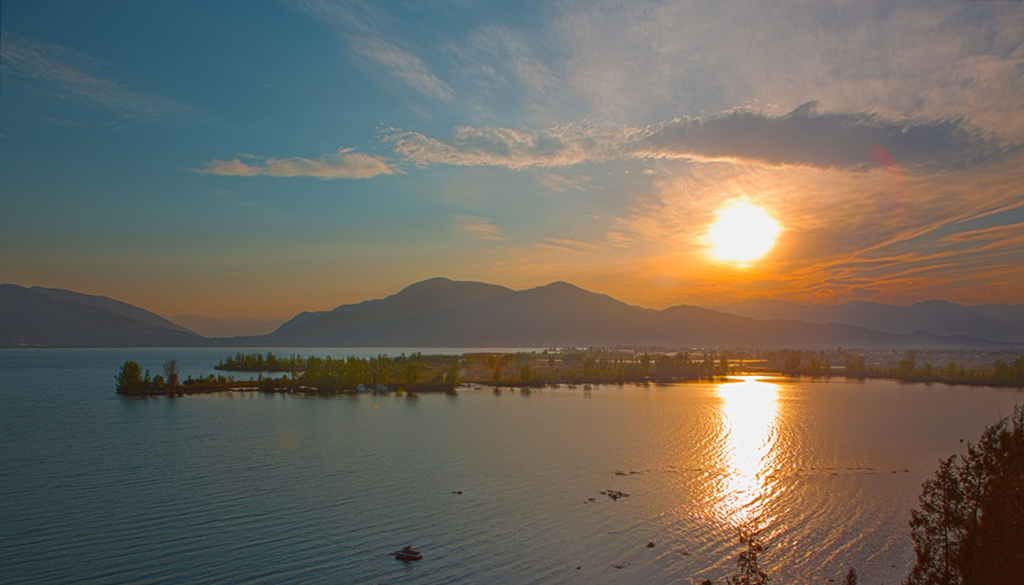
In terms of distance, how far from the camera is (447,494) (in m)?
31.2

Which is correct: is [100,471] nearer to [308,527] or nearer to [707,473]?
[308,527]

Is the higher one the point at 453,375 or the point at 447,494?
the point at 453,375

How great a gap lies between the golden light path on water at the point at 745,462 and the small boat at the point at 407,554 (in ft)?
51.4

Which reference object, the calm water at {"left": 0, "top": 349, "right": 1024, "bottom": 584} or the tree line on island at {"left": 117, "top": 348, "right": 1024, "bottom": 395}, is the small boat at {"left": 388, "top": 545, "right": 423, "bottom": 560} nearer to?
the calm water at {"left": 0, "top": 349, "right": 1024, "bottom": 584}

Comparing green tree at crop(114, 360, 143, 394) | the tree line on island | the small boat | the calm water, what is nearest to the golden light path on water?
the calm water

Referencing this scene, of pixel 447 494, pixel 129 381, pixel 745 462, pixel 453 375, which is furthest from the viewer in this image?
pixel 453 375

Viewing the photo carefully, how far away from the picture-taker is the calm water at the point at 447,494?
71.4 feet

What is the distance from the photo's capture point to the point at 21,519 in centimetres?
2519

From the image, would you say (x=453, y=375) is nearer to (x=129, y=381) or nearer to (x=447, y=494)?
(x=129, y=381)

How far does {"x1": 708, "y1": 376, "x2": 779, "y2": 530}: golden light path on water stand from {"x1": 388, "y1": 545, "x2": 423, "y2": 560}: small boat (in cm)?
1566

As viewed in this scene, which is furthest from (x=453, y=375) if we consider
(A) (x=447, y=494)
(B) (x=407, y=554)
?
(B) (x=407, y=554)

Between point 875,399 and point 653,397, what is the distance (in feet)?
116

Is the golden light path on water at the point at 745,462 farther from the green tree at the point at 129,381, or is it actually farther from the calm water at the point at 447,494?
the green tree at the point at 129,381

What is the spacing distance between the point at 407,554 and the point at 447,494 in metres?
9.17
